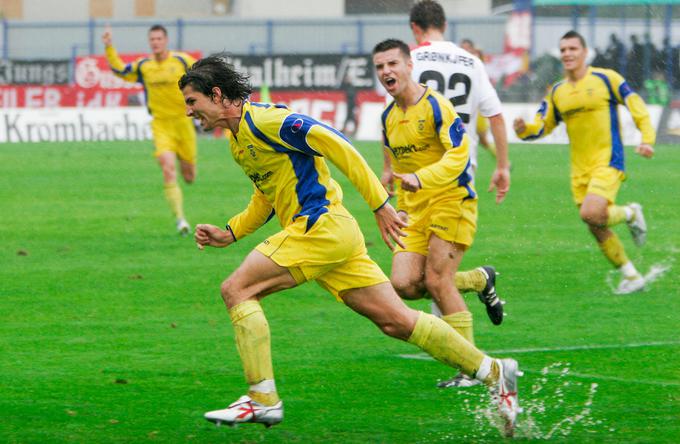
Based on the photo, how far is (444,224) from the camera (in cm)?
796

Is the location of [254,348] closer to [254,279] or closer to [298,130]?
[254,279]

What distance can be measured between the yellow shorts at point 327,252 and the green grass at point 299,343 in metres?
0.77

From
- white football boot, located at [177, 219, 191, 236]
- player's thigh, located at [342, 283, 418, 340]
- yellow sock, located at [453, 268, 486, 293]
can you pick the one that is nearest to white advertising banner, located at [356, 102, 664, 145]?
white football boot, located at [177, 219, 191, 236]

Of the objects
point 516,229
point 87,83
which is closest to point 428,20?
point 516,229

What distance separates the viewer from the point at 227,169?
2362cm

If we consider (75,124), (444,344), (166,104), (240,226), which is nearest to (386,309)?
(444,344)

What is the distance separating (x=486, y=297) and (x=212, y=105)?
2.88 metres

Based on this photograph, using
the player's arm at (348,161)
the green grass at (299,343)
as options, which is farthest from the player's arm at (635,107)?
the player's arm at (348,161)

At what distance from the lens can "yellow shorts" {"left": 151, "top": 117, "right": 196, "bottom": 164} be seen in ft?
53.3

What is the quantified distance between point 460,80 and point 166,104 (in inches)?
333

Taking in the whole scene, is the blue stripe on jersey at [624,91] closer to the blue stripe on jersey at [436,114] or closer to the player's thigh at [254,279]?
the blue stripe on jersey at [436,114]

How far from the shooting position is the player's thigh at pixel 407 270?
7949mm

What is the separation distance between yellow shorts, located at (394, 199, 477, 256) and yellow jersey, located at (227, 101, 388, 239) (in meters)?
1.56

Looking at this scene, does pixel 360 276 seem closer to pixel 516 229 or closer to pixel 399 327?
pixel 399 327
